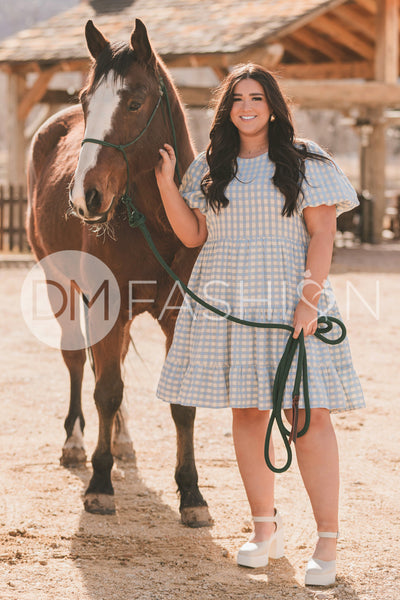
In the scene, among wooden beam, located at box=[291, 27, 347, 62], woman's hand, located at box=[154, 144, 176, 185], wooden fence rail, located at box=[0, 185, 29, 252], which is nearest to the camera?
woman's hand, located at box=[154, 144, 176, 185]

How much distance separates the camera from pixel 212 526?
3.35 metres

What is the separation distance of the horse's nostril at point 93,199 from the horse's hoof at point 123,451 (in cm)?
177

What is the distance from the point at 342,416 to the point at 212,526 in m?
1.83

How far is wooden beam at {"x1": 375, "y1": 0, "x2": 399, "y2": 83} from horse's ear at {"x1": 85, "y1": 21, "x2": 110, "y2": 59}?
12303mm

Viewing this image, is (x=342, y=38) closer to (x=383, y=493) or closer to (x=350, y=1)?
(x=350, y=1)

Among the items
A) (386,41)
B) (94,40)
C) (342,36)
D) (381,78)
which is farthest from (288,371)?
(342,36)

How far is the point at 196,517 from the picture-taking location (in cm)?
336

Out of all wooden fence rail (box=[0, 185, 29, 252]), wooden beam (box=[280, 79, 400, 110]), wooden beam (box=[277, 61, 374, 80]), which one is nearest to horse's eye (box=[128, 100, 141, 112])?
wooden beam (box=[280, 79, 400, 110])

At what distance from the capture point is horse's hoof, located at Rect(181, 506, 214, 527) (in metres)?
3.35

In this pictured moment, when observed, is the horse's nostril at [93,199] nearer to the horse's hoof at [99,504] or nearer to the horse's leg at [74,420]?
the horse's hoof at [99,504]

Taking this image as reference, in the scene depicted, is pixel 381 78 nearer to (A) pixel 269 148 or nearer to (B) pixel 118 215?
(B) pixel 118 215

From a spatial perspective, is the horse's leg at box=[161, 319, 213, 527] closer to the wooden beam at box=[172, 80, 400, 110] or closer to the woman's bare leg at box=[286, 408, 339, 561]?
the woman's bare leg at box=[286, 408, 339, 561]

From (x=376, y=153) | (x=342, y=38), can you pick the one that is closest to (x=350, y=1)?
(x=342, y=38)

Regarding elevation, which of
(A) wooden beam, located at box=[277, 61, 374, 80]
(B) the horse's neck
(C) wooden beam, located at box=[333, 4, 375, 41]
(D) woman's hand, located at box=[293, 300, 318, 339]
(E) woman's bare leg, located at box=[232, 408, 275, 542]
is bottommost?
(E) woman's bare leg, located at box=[232, 408, 275, 542]
